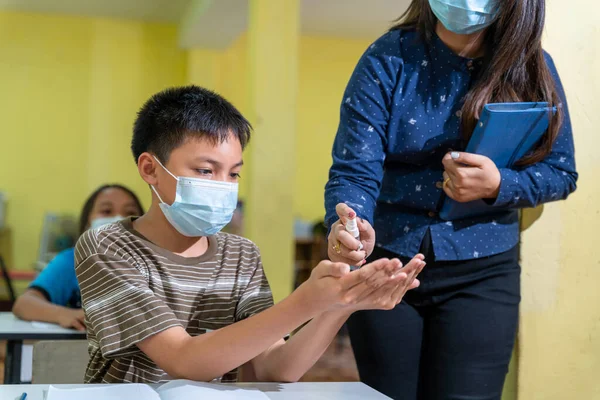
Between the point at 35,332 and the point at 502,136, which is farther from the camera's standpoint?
the point at 35,332

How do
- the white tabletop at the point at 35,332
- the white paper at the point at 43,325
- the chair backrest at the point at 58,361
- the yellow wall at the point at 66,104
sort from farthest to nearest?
1. the yellow wall at the point at 66,104
2. the white paper at the point at 43,325
3. the white tabletop at the point at 35,332
4. the chair backrest at the point at 58,361

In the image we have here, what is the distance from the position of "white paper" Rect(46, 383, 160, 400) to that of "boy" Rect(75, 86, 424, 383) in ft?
0.48

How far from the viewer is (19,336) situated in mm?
2326

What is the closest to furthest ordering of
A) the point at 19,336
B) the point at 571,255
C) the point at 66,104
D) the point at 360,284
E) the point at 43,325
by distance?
the point at 360,284
the point at 571,255
the point at 19,336
the point at 43,325
the point at 66,104

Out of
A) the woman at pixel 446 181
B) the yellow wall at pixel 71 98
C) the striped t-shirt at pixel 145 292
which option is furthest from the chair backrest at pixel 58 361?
the yellow wall at pixel 71 98

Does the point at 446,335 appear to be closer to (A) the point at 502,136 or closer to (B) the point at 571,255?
(A) the point at 502,136

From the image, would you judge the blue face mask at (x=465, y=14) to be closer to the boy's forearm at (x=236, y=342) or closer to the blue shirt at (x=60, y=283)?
the boy's forearm at (x=236, y=342)

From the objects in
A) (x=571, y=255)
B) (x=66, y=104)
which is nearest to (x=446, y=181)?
(x=571, y=255)

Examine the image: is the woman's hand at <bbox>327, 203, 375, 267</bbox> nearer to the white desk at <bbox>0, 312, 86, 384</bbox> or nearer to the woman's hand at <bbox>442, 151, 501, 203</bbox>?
the woman's hand at <bbox>442, 151, 501, 203</bbox>

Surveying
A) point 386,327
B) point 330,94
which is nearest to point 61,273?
point 386,327

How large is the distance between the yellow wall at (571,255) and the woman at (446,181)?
336 millimetres

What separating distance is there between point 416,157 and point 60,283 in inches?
72.7

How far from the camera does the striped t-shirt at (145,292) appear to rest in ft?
4.38

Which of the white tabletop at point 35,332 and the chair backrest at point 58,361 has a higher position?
the chair backrest at point 58,361
